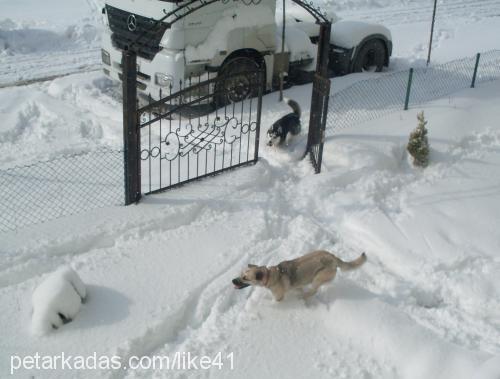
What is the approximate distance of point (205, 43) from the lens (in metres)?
8.16

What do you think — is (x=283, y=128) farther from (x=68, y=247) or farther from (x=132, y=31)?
(x=68, y=247)

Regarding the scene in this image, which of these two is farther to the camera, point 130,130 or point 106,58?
point 106,58

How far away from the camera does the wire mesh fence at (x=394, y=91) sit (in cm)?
858

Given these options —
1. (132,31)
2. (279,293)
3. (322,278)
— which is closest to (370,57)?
(132,31)

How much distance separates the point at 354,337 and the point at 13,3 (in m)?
15.0

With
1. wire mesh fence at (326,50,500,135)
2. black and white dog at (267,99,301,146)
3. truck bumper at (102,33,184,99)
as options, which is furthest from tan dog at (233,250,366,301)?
truck bumper at (102,33,184,99)

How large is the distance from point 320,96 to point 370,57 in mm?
4147

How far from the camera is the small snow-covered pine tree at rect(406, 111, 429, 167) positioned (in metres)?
7.13

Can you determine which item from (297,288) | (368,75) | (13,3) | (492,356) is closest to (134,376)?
(297,288)

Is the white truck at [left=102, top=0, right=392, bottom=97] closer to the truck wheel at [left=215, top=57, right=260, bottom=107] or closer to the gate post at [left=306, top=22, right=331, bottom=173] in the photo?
the truck wheel at [left=215, top=57, right=260, bottom=107]

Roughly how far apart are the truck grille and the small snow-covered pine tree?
12.1 ft

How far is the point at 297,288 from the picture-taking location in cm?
494

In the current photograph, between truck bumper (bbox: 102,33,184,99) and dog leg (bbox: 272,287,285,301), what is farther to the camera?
truck bumper (bbox: 102,33,184,99)

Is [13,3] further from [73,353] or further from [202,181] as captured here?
[73,353]
